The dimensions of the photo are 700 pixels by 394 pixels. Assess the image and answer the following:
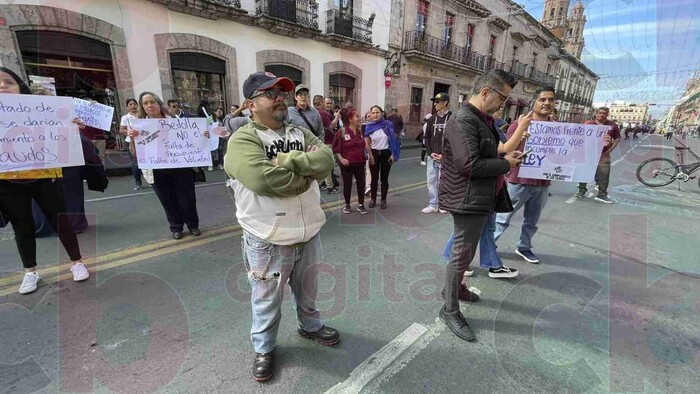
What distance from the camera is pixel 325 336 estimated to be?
2.18 metres

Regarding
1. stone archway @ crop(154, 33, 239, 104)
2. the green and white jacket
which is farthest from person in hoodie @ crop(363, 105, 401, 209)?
stone archway @ crop(154, 33, 239, 104)

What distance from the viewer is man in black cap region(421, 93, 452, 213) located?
4.96 metres

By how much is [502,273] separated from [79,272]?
13.6 ft

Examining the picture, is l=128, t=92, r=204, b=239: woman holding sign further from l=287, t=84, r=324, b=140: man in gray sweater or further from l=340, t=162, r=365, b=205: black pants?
l=340, t=162, r=365, b=205: black pants

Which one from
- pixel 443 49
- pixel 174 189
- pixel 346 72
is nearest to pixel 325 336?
pixel 174 189

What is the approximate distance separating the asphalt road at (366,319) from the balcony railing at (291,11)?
9.74 m

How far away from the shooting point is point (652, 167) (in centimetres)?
860

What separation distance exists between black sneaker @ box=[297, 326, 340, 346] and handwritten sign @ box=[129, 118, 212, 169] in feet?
9.05

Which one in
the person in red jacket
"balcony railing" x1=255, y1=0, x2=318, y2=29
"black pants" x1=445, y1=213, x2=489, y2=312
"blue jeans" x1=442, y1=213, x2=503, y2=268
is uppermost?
"balcony railing" x1=255, y1=0, x2=318, y2=29

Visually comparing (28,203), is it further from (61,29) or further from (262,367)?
(61,29)

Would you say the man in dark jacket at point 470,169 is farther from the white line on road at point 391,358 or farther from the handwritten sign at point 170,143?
the handwritten sign at point 170,143

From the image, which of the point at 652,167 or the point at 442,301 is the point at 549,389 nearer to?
the point at 442,301

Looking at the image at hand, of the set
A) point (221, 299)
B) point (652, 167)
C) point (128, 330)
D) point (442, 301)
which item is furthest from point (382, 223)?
point (652, 167)

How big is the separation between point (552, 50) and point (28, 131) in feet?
143
